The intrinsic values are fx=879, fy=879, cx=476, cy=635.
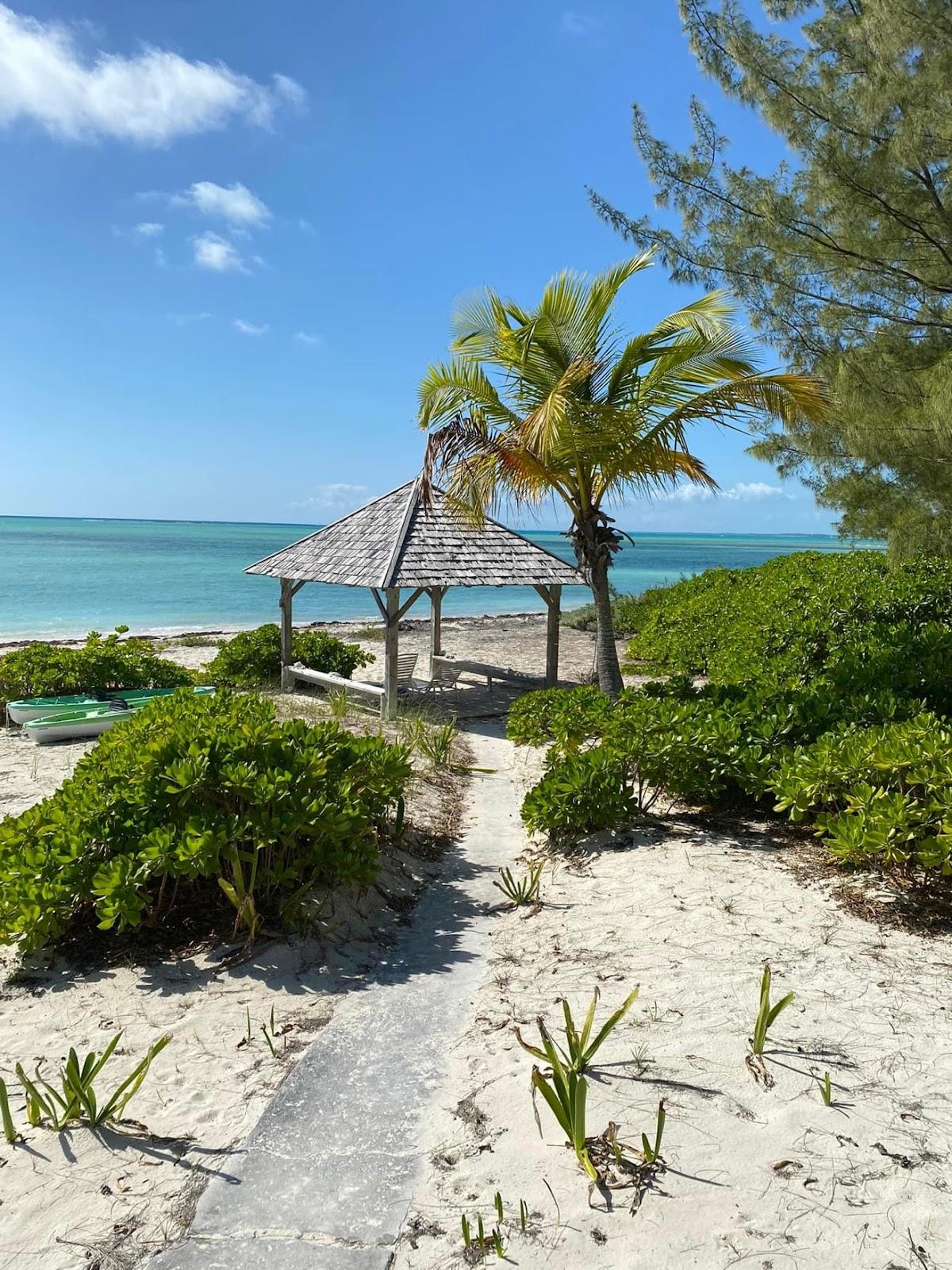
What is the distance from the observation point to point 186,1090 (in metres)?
3.67

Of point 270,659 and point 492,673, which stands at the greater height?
point 270,659

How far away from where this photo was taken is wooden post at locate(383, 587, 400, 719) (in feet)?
38.9

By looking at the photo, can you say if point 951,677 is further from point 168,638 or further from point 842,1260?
point 168,638

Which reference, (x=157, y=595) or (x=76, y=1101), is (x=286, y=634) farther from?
(x=157, y=595)

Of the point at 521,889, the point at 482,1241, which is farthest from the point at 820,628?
the point at 482,1241

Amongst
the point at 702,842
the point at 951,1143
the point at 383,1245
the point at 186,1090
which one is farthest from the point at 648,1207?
the point at 702,842

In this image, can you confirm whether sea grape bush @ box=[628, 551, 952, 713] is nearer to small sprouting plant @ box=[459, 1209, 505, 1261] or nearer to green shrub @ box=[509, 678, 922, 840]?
green shrub @ box=[509, 678, 922, 840]

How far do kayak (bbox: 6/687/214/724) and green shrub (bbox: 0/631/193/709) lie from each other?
0.20 m

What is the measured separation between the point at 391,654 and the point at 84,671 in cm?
473

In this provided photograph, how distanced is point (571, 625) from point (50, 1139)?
24.1 m

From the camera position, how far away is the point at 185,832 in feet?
15.9

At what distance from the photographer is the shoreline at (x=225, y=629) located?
983 inches

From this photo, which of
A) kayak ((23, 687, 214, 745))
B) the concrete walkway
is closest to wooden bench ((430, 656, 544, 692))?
kayak ((23, 687, 214, 745))

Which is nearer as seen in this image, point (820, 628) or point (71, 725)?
point (71, 725)
